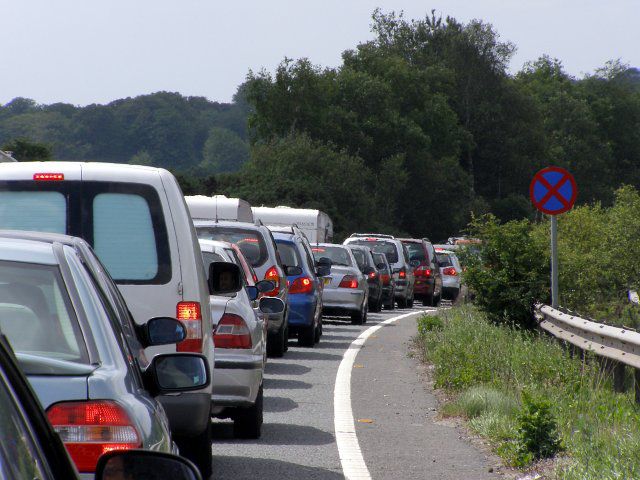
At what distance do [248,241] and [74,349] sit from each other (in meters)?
13.5

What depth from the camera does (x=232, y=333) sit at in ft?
33.9

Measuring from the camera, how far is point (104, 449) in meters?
3.68

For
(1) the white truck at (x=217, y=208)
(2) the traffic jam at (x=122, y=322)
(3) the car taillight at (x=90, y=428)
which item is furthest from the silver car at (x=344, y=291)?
(3) the car taillight at (x=90, y=428)

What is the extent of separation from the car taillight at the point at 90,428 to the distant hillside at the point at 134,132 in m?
125

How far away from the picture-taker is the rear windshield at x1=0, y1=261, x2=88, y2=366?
13.1 ft

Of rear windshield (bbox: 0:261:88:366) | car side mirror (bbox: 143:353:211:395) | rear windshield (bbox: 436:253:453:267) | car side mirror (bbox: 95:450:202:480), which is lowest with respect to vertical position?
rear windshield (bbox: 436:253:453:267)

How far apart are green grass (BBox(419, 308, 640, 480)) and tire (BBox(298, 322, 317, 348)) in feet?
9.40

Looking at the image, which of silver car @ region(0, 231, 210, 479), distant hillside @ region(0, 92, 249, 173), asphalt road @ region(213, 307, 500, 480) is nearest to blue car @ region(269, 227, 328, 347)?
asphalt road @ region(213, 307, 500, 480)

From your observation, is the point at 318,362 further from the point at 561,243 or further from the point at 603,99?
the point at 603,99

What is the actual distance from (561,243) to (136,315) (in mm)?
16353

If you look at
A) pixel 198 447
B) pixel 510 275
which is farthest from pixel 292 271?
pixel 198 447

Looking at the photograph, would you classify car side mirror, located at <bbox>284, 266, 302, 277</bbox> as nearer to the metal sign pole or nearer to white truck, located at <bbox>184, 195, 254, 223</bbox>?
the metal sign pole

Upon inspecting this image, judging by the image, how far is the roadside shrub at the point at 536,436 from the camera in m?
8.94

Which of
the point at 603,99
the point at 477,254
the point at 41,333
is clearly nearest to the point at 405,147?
the point at 603,99
